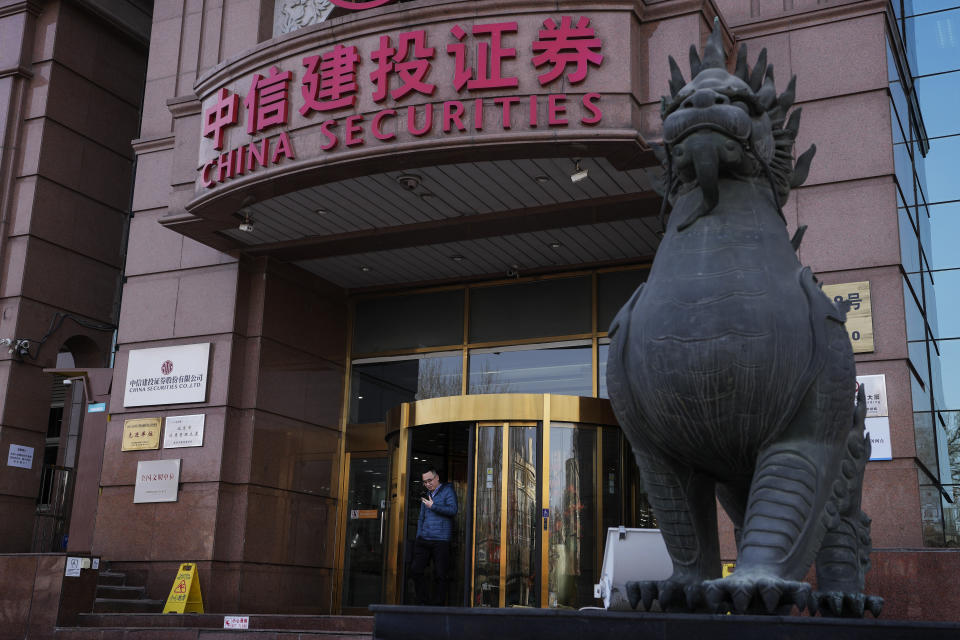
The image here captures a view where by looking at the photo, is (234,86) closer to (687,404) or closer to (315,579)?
(315,579)

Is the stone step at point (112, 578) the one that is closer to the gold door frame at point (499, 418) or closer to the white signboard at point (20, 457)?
the white signboard at point (20, 457)

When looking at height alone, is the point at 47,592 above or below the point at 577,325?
below

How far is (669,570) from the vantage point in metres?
8.64

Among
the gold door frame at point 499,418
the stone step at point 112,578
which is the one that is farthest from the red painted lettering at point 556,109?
the stone step at point 112,578

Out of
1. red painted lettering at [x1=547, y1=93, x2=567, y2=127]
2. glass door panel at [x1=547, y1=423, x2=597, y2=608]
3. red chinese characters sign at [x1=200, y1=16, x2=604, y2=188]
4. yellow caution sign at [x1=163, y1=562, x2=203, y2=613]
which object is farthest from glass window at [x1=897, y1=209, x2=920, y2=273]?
yellow caution sign at [x1=163, y1=562, x2=203, y2=613]

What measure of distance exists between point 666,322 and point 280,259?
1043 centimetres

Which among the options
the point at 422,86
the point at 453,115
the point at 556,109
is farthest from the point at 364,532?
the point at 556,109

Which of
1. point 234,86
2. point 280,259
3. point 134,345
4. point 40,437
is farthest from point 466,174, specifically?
point 40,437

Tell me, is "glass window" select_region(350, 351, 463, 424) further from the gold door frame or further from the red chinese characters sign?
the red chinese characters sign

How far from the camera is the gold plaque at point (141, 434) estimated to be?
41.8 feet

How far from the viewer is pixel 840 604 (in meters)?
3.29

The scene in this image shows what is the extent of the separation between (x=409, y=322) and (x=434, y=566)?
4.08m

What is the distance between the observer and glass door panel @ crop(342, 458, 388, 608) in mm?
13578

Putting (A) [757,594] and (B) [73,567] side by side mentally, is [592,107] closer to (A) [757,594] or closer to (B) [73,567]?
(B) [73,567]
